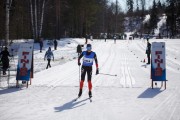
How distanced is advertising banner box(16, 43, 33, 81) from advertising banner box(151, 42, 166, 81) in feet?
18.0

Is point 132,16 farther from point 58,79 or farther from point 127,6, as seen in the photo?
point 58,79

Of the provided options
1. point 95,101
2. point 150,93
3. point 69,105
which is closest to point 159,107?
point 95,101

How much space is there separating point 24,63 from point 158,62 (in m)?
5.98

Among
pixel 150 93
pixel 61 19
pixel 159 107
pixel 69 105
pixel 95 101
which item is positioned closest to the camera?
pixel 159 107

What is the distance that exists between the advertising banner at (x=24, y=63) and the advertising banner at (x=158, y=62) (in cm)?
549

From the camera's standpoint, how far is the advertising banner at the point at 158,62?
13445 millimetres

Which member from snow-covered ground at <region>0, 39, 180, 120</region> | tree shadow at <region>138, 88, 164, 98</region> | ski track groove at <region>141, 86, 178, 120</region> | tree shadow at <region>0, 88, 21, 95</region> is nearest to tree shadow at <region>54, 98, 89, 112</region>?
snow-covered ground at <region>0, 39, 180, 120</region>

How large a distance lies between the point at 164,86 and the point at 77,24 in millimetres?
52711

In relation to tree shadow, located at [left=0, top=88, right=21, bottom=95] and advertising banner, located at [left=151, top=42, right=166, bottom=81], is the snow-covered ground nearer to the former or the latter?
tree shadow, located at [left=0, top=88, right=21, bottom=95]

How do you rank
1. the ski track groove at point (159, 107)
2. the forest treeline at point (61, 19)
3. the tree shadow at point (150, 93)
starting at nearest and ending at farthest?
1. the ski track groove at point (159, 107)
2. the tree shadow at point (150, 93)
3. the forest treeline at point (61, 19)

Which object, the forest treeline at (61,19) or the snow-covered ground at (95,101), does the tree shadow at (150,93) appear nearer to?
the snow-covered ground at (95,101)

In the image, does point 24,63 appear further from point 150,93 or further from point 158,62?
point 158,62

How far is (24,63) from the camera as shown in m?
13.6

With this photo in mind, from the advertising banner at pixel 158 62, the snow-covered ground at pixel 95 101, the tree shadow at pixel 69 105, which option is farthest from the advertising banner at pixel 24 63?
the advertising banner at pixel 158 62
